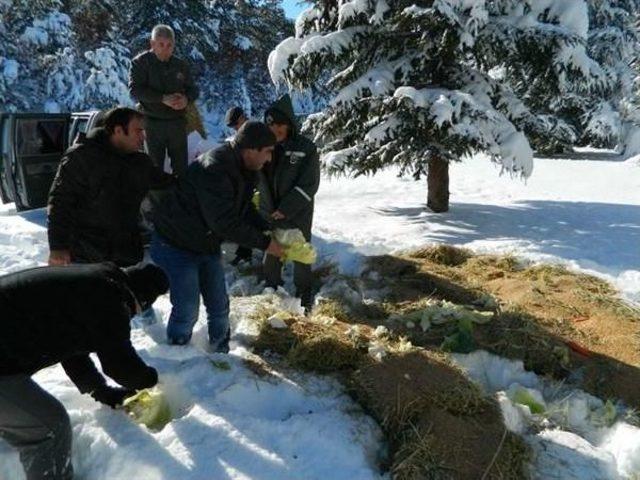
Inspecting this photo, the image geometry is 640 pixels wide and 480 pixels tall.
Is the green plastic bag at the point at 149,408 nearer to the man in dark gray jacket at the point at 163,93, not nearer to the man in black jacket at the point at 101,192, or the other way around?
the man in black jacket at the point at 101,192

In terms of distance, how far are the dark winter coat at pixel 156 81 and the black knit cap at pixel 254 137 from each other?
2.47m

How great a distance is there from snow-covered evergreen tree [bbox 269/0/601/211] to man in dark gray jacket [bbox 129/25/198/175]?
2.48 m

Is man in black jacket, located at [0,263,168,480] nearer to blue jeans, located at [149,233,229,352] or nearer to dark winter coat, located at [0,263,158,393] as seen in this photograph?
dark winter coat, located at [0,263,158,393]

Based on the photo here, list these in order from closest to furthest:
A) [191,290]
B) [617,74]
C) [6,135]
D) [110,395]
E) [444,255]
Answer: [110,395] < [191,290] < [444,255] < [6,135] < [617,74]

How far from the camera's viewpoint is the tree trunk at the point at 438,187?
865 cm

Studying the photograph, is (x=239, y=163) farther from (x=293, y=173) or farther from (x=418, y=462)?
(x=418, y=462)

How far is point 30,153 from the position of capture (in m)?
7.46

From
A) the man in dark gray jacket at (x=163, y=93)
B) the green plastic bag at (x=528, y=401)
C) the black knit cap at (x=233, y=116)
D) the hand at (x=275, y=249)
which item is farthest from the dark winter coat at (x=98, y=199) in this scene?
the green plastic bag at (x=528, y=401)

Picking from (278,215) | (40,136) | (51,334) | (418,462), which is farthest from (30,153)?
(418,462)

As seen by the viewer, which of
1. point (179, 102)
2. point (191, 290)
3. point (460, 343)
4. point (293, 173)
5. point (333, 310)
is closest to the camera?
point (191, 290)

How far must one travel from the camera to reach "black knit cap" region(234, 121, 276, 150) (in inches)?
134

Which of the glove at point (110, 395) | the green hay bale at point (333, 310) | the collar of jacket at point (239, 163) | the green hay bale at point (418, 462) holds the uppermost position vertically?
the collar of jacket at point (239, 163)

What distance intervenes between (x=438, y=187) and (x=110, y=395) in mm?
A: 6678

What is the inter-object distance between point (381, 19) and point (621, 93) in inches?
634
